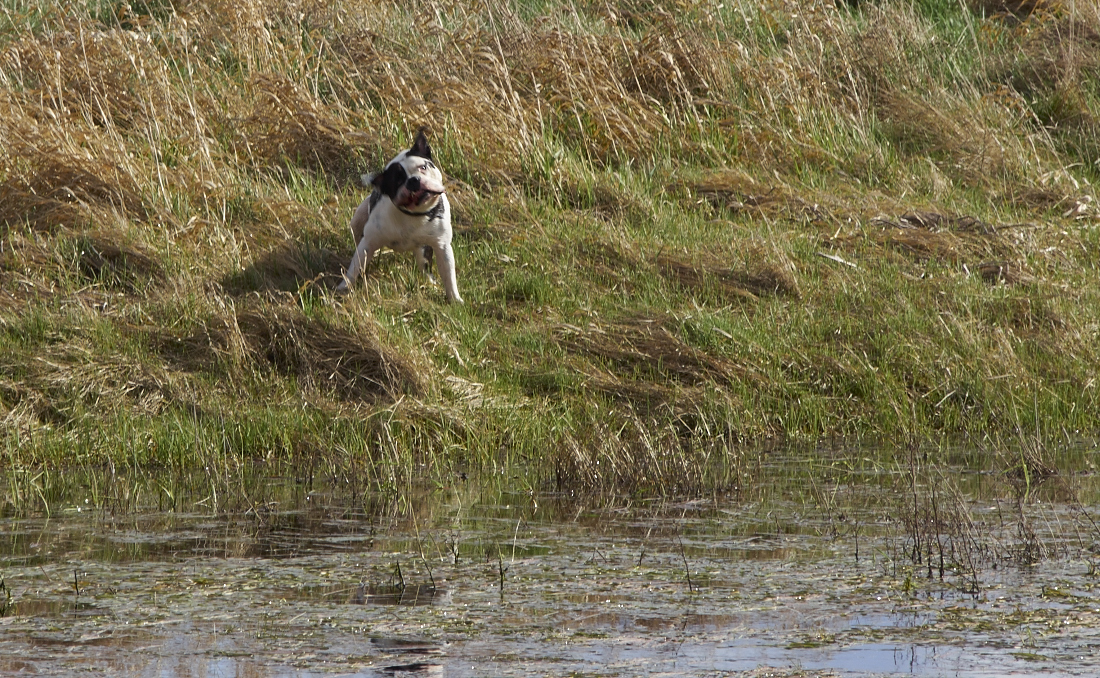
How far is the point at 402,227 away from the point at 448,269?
0.36 m

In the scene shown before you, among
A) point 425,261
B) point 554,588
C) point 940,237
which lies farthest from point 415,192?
point 554,588

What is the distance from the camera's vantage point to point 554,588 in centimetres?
422

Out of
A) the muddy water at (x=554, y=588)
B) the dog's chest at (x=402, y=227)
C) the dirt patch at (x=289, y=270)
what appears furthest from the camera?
the dirt patch at (x=289, y=270)

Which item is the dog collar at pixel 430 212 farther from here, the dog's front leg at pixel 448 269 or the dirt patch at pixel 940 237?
the dirt patch at pixel 940 237

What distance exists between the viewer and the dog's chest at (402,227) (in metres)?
7.94

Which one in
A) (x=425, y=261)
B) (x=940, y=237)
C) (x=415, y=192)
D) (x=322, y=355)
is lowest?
(x=322, y=355)

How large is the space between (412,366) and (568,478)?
1.47 metres

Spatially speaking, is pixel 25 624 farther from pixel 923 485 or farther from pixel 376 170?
pixel 376 170

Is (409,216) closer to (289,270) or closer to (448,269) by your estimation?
(448,269)

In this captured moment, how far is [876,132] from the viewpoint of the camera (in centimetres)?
1044

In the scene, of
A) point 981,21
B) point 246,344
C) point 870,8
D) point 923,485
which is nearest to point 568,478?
point 923,485

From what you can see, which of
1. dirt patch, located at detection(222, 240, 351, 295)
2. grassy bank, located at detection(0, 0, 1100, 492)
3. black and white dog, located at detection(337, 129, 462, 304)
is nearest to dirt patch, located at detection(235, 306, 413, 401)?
grassy bank, located at detection(0, 0, 1100, 492)

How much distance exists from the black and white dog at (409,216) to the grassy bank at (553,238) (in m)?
0.23

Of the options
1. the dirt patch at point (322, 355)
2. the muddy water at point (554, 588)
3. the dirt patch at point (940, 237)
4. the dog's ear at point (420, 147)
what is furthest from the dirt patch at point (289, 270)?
the dirt patch at point (940, 237)
